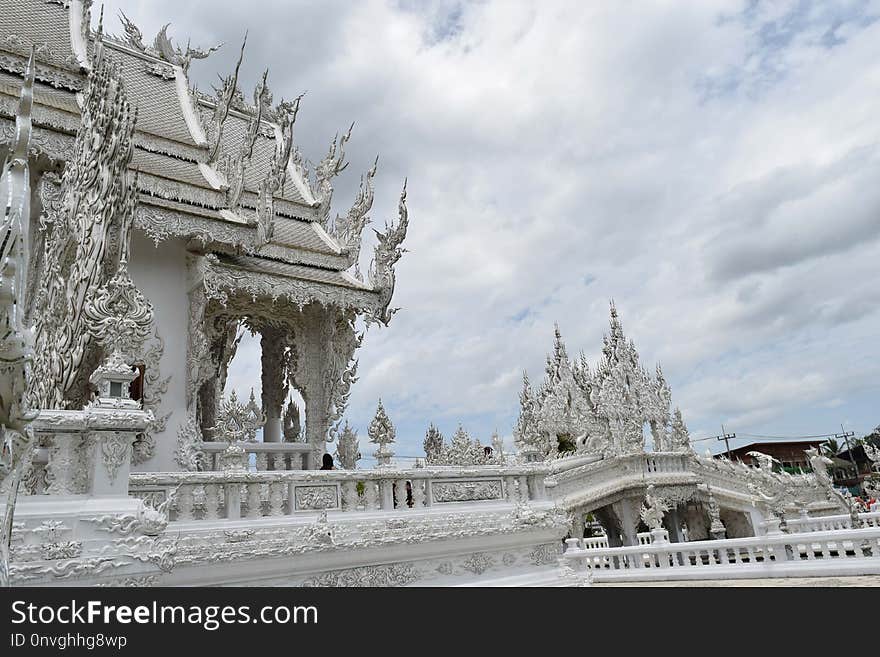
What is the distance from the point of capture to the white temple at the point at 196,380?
15.3 feet

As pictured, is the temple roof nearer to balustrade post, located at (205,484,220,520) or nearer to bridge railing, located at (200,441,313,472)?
bridge railing, located at (200,441,313,472)

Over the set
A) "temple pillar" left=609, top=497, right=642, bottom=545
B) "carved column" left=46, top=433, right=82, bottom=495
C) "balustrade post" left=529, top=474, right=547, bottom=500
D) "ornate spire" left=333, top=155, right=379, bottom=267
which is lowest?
"temple pillar" left=609, top=497, right=642, bottom=545

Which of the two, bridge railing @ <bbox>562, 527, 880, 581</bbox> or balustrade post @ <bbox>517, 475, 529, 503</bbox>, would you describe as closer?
bridge railing @ <bbox>562, 527, 880, 581</bbox>

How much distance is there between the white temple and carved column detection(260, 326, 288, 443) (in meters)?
0.05

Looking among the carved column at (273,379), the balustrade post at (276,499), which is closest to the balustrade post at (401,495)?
the balustrade post at (276,499)

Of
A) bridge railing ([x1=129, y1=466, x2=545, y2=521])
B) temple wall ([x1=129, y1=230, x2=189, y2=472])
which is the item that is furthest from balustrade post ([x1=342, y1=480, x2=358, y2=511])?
temple wall ([x1=129, y1=230, x2=189, y2=472])

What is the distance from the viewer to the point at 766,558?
800 centimetres

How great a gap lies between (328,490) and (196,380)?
3.53 meters

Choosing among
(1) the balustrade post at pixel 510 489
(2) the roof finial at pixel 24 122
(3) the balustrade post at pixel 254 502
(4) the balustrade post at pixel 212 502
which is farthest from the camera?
(1) the balustrade post at pixel 510 489

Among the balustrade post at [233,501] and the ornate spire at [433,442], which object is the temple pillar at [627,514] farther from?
the balustrade post at [233,501]

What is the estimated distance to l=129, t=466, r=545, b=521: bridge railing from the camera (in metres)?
5.64

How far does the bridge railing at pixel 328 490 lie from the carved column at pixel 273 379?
5.36 metres
